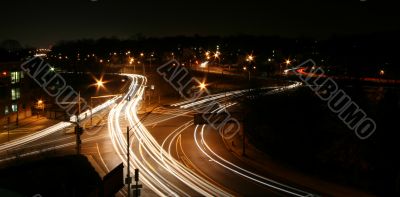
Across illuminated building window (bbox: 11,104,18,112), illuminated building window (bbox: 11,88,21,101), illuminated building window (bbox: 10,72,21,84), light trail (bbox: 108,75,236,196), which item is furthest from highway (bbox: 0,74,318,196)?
illuminated building window (bbox: 10,72,21,84)

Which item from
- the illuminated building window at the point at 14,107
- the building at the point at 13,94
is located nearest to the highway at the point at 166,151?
Result: the building at the point at 13,94

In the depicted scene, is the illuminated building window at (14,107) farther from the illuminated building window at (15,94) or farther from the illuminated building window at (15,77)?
the illuminated building window at (15,77)

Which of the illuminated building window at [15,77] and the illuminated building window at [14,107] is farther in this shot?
the illuminated building window at [15,77]

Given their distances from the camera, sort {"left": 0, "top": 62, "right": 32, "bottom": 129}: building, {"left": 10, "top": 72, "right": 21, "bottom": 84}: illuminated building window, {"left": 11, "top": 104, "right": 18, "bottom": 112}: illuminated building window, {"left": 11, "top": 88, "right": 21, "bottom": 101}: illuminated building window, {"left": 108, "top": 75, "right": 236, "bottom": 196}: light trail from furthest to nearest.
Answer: {"left": 10, "top": 72, "right": 21, "bottom": 84}: illuminated building window < {"left": 11, "top": 88, "right": 21, "bottom": 101}: illuminated building window < {"left": 11, "top": 104, "right": 18, "bottom": 112}: illuminated building window < {"left": 0, "top": 62, "right": 32, "bottom": 129}: building < {"left": 108, "top": 75, "right": 236, "bottom": 196}: light trail

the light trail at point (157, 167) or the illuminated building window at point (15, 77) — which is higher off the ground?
the illuminated building window at point (15, 77)

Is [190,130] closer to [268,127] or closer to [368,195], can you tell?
[268,127]

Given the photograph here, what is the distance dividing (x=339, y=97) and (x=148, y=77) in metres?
38.0

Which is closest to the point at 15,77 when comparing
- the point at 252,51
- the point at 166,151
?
the point at 166,151

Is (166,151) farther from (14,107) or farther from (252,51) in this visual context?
(252,51)

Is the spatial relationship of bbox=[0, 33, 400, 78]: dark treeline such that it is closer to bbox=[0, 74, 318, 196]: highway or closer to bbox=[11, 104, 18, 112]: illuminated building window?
bbox=[11, 104, 18, 112]: illuminated building window

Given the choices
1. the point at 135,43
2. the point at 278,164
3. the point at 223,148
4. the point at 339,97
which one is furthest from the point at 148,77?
the point at 135,43

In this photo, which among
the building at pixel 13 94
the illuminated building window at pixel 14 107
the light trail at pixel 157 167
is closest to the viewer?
the light trail at pixel 157 167

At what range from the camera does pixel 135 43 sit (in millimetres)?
142750

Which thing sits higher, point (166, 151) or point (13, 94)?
point (13, 94)
